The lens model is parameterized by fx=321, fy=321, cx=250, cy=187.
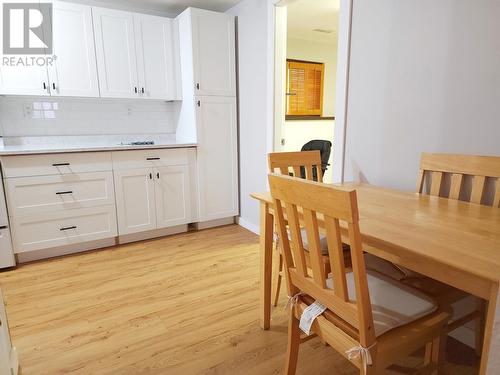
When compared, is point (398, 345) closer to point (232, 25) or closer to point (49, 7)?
point (232, 25)

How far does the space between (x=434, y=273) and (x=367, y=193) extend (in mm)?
738

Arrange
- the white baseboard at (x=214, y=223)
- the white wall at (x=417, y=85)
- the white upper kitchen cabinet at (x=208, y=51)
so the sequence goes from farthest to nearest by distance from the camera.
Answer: the white baseboard at (x=214, y=223) → the white upper kitchen cabinet at (x=208, y=51) → the white wall at (x=417, y=85)

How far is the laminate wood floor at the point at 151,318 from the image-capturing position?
1524 mm

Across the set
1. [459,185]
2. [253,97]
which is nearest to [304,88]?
[253,97]

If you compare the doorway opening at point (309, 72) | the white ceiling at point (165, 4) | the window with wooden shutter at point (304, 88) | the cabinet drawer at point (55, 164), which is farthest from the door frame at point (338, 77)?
the window with wooden shutter at point (304, 88)

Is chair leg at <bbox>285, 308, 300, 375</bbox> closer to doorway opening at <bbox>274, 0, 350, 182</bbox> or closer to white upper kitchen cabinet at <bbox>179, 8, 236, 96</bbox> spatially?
white upper kitchen cabinet at <bbox>179, 8, 236, 96</bbox>

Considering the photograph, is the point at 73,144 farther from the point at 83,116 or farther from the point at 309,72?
the point at 309,72

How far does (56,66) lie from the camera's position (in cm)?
276

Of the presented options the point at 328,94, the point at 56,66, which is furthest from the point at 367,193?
the point at 328,94

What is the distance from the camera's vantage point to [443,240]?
3.26ft

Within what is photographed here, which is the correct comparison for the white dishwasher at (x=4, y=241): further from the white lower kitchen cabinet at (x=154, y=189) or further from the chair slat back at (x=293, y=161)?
the chair slat back at (x=293, y=161)

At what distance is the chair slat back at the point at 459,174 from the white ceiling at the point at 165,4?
2.45 metres

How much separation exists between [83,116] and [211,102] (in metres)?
1.26

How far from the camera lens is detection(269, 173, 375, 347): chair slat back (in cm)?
85
